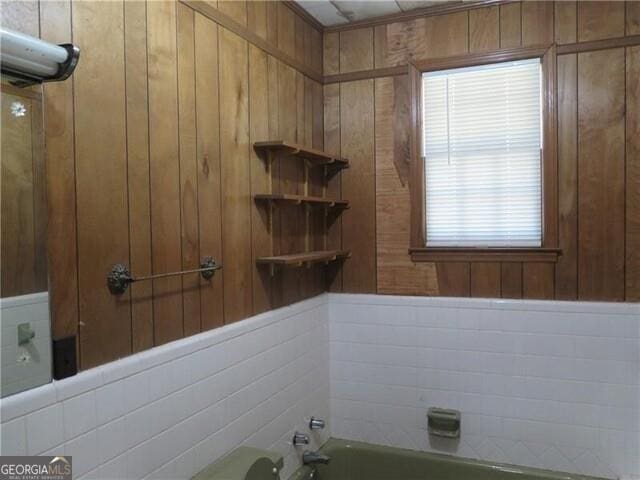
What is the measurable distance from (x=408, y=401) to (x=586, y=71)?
6.42 ft

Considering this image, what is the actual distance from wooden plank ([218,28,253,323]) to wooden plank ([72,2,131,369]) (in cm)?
53

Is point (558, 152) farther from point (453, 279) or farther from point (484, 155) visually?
point (453, 279)

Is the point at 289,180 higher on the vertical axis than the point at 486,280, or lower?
higher

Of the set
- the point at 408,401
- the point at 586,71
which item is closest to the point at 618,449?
the point at 408,401

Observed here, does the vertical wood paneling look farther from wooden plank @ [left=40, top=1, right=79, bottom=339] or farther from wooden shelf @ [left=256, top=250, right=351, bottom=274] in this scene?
wooden plank @ [left=40, top=1, right=79, bottom=339]

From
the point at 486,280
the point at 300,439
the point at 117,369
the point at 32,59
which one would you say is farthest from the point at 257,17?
the point at 300,439

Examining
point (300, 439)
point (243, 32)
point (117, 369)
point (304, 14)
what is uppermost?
point (304, 14)

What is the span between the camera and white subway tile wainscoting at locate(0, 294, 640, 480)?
1.62 meters

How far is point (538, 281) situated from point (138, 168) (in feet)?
6.57

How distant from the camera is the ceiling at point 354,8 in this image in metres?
2.59

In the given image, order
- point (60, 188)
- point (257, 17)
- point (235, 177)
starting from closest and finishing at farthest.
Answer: point (60, 188) → point (235, 177) → point (257, 17)

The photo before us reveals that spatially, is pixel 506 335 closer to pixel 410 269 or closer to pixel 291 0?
pixel 410 269

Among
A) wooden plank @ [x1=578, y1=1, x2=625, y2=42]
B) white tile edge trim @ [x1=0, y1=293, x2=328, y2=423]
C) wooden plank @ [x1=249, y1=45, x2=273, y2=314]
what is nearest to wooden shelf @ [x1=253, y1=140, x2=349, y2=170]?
wooden plank @ [x1=249, y1=45, x2=273, y2=314]

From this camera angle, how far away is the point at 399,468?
271cm
